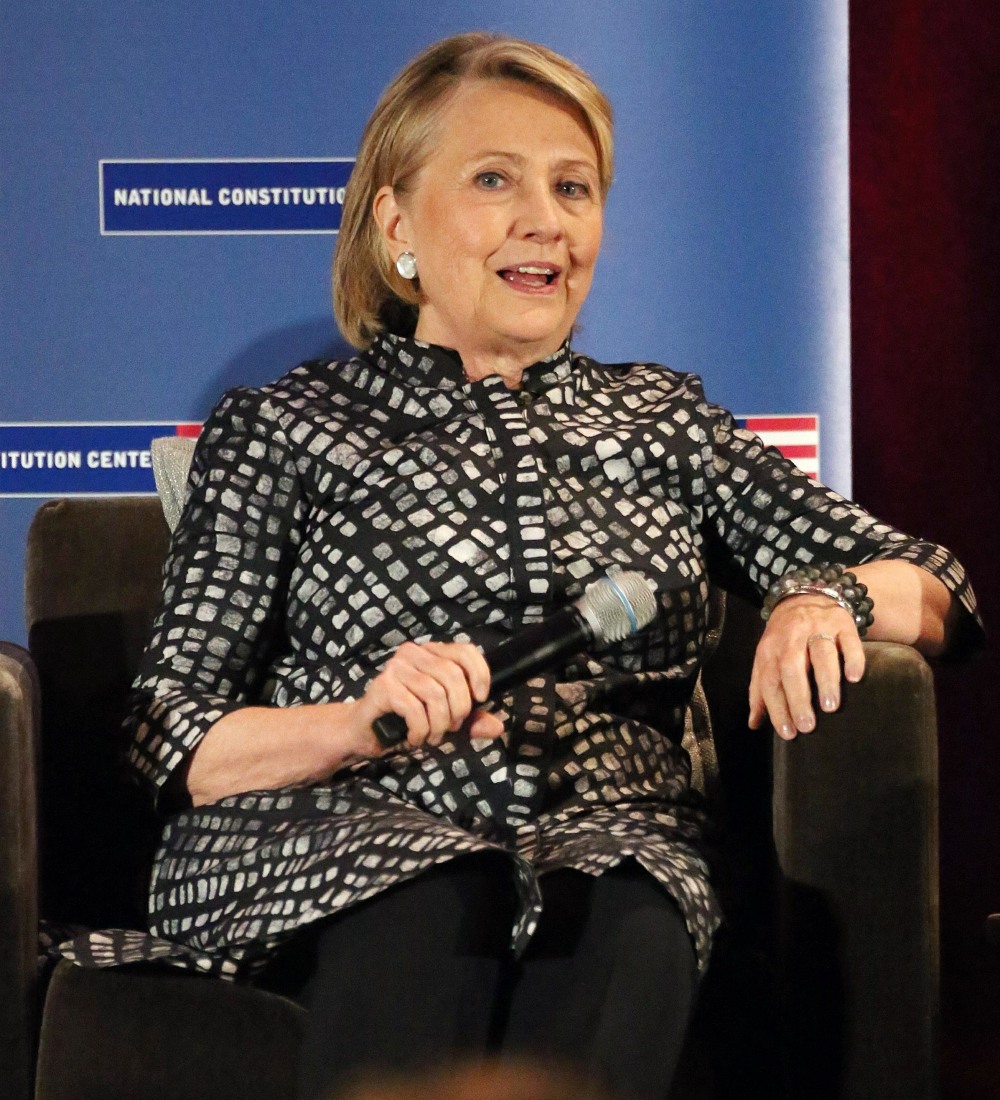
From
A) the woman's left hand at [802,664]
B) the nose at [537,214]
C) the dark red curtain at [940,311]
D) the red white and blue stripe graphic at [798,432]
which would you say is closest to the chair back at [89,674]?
the nose at [537,214]

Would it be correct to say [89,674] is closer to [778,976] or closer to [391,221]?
[391,221]

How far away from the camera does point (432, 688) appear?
1357 mm

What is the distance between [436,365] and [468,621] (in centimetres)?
34

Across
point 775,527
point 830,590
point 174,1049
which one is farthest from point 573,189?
point 174,1049

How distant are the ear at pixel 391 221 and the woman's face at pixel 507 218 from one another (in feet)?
0.15

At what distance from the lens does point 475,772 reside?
157cm

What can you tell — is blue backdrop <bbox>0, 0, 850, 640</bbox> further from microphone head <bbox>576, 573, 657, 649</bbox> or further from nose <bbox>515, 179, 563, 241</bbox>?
microphone head <bbox>576, 573, 657, 649</bbox>

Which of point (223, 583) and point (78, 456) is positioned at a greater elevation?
point (78, 456)

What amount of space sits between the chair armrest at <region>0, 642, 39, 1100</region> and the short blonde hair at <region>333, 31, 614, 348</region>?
0.70 m

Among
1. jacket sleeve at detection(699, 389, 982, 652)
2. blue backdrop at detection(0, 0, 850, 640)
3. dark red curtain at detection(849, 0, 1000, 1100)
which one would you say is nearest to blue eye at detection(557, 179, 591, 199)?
jacket sleeve at detection(699, 389, 982, 652)

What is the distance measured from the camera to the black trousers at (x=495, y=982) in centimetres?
127

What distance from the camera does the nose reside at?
5.90ft

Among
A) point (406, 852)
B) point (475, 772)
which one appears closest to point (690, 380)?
point (475, 772)

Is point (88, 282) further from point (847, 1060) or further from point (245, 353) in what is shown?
point (847, 1060)
